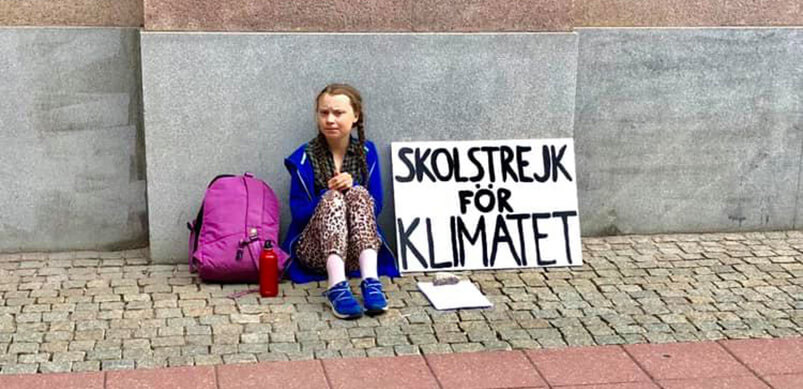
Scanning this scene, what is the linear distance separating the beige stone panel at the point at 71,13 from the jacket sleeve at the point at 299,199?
3.89 feet

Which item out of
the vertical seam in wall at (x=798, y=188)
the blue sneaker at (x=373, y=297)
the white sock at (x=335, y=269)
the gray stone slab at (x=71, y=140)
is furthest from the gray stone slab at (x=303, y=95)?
the vertical seam in wall at (x=798, y=188)

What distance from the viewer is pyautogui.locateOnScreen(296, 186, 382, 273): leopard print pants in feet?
18.1

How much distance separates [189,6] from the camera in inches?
229

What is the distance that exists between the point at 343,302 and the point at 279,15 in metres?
1.63

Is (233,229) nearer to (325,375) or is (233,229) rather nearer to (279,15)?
(279,15)

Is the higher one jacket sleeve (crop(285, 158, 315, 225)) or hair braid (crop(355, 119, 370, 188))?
hair braid (crop(355, 119, 370, 188))

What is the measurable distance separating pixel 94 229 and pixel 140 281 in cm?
64

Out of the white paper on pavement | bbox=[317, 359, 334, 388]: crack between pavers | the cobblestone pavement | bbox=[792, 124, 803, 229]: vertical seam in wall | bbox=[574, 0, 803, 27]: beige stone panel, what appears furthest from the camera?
bbox=[792, 124, 803, 229]: vertical seam in wall

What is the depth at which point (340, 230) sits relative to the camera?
5535mm

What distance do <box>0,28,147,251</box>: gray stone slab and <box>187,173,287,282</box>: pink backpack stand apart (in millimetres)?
587

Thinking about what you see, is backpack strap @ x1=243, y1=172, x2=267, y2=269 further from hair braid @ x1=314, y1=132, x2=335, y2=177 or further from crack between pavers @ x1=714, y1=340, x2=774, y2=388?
crack between pavers @ x1=714, y1=340, x2=774, y2=388

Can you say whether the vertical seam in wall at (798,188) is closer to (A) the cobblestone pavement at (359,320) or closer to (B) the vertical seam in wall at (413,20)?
(A) the cobblestone pavement at (359,320)

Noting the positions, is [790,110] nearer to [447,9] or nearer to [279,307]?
[447,9]

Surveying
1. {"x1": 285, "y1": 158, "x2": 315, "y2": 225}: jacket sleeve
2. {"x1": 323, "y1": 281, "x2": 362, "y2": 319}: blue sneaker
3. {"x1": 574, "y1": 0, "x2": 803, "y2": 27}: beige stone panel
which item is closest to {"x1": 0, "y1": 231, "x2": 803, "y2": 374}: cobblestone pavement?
{"x1": 323, "y1": 281, "x2": 362, "y2": 319}: blue sneaker
